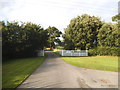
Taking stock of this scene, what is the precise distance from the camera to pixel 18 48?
15047 mm

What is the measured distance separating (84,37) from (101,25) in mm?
5078

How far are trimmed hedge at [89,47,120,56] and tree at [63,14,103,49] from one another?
4.92 ft

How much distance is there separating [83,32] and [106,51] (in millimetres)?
6232

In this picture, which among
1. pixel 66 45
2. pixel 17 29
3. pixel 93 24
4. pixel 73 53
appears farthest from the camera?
pixel 66 45

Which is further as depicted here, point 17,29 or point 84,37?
point 84,37

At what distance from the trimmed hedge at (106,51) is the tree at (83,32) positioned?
1501mm

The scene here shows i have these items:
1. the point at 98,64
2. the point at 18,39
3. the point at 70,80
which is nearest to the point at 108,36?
the point at 98,64

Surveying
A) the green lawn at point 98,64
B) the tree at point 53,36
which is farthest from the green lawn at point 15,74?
the tree at point 53,36

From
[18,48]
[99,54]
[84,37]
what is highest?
[84,37]

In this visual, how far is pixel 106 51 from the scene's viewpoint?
18.2 metres

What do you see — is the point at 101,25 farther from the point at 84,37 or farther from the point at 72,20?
the point at 72,20

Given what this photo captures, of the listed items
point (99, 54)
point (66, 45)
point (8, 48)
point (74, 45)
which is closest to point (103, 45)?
point (99, 54)

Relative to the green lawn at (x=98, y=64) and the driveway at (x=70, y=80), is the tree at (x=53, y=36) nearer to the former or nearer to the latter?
the green lawn at (x=98, y=64)

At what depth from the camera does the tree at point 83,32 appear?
65.3ft
